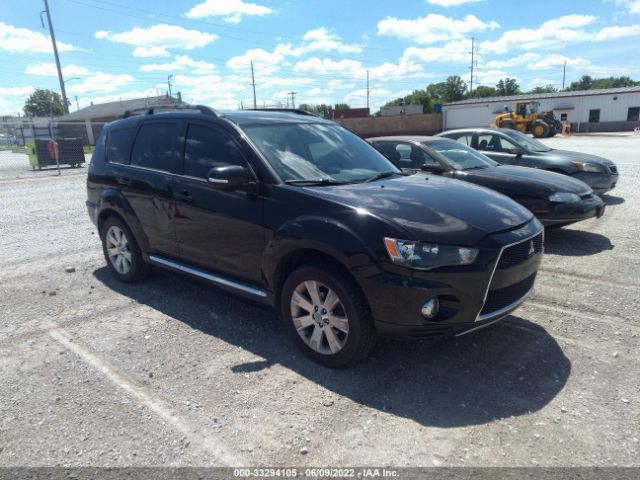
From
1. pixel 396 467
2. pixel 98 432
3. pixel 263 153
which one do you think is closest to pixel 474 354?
pixel 396 467

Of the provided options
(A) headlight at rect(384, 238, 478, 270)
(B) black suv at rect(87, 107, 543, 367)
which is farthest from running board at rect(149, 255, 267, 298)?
(A) headlight at rect(384, 238, 478, 270)

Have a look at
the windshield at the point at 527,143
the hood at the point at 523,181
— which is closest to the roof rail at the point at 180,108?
the hood at the point at 523,181

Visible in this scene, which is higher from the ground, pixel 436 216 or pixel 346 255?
pixel 436 216

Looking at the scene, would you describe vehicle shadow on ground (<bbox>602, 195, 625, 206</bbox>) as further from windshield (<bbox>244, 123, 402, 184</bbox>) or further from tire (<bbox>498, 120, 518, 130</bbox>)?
tire (<bbox>498, 120, 518, 130</bbox>)

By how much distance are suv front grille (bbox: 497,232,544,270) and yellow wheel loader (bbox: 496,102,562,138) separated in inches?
1463

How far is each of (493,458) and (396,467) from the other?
0.54 metres

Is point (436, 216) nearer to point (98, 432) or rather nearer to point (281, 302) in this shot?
point (281, 302)

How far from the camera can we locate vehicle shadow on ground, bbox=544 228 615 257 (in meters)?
6.33

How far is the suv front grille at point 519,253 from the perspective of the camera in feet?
10.7

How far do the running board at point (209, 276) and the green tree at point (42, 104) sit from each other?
112038 millimetres

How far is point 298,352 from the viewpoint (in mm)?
3746

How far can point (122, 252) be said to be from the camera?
5355 mm

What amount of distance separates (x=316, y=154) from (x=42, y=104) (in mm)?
117421

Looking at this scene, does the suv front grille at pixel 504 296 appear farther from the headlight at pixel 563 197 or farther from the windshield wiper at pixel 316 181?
the headlight at pixel 563 197
